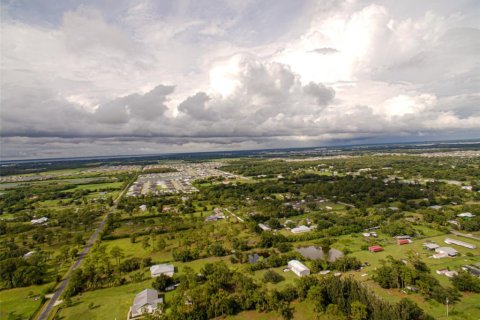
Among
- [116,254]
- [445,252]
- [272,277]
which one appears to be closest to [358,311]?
[272,277]

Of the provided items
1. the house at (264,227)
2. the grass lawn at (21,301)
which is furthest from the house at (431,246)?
the grass lawn at (21,301)

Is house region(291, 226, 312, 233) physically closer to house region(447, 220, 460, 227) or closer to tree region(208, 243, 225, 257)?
tree region(208, 243, 225, 257)

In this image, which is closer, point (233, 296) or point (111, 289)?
point (233, 296)

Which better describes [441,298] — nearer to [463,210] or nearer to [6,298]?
[463,210]

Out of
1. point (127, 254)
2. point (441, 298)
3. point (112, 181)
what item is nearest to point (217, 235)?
point (127, 254)

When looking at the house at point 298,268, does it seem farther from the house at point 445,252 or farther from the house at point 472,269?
the house at point 445,252

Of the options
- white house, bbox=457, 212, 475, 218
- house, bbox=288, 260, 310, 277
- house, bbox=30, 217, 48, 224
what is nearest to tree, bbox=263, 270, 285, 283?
house, bbox=288, 260, 310, 277

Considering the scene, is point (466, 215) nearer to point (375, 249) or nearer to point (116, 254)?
point (375, 249)
